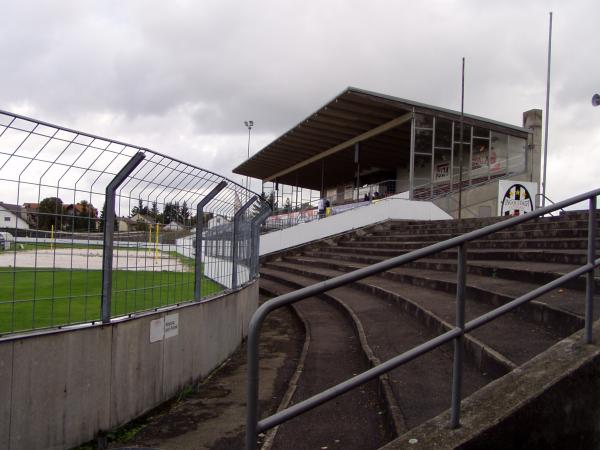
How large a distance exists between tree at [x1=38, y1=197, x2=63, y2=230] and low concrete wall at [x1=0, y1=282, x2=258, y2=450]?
803mm

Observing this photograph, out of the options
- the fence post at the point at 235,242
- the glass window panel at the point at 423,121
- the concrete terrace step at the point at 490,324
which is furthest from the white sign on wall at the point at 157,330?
the glass window panel at the point at 423,121

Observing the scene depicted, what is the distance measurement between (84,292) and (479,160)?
2229 cm

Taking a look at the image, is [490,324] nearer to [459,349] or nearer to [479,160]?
[459,349]

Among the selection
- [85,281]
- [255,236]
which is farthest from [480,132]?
[85,281]

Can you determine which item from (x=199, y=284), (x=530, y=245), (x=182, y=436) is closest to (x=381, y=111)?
(x=530, y=245)

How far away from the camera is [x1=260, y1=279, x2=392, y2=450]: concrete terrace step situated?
11.2ft

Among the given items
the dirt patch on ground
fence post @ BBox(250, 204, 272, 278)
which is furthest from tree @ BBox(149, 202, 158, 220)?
fence post @ BBox(250, 204, 272, 278)

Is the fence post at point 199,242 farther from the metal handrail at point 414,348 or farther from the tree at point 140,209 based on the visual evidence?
the metal handrail at point 414,348

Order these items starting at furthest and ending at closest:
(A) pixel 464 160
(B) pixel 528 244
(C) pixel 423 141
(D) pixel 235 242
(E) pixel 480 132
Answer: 1. (A) pixel 464 160
2. (E) pixel 480 132
3. (C) pixel 423 141
4. (B) pixel 528 244
5. (D) pixel 235 242

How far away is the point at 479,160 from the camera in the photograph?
79.3 feet

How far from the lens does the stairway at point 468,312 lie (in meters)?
3.51

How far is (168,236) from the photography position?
16.8ft

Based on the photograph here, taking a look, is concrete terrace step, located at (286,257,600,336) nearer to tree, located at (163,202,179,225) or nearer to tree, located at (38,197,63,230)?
tree, located at (163,202,179,225)

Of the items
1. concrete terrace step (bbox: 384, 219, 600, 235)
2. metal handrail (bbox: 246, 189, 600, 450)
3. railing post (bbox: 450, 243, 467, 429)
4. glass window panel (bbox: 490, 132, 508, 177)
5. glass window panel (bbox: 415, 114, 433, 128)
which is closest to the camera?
metal handrail (bbox: 246, 189, 600, 450)
